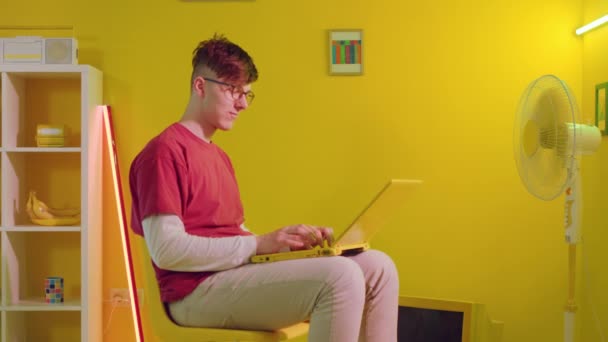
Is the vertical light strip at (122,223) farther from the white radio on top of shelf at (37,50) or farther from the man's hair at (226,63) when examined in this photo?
the man's hair at (226,63)

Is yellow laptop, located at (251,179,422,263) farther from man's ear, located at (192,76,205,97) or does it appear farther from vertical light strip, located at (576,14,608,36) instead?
vertical light strip, located at (576,14,608,36)

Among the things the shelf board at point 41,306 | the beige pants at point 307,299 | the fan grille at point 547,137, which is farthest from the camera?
the shelf board at point 41,306

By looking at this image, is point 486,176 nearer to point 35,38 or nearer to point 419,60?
point 419,60

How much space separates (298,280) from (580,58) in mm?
2347

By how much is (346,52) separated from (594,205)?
1.29 meters

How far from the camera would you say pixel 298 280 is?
1.86 meters

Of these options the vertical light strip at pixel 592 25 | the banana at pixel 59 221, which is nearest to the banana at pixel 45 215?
the banana at pixel 59 221

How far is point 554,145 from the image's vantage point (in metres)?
2.87

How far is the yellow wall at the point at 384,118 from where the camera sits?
3.61m

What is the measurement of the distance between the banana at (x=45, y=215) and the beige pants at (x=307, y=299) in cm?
158

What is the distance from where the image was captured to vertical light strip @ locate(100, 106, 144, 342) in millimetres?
3547

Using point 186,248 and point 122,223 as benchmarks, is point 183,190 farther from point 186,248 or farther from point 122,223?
point 122,223

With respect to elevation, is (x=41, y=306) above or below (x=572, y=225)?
below

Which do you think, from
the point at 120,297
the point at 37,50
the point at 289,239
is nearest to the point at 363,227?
the point at 289,239
